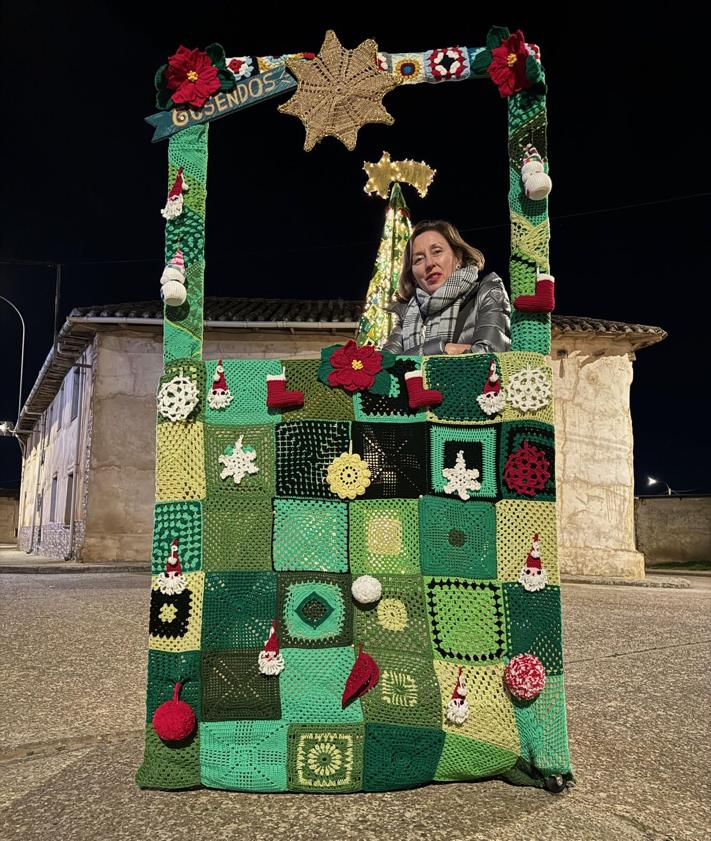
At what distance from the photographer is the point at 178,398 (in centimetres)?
191

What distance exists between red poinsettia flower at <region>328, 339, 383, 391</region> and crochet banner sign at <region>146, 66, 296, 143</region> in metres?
0.90

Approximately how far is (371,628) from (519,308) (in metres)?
1.04

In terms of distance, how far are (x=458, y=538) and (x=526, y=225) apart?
3.30 ft

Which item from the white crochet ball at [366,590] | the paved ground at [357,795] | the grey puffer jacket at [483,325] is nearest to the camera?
the paved ground at [357,795]

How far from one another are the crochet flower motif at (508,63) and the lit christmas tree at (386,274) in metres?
1.12

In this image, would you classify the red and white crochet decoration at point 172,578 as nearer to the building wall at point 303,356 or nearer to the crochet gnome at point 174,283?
the crochet gnome at point 174,283

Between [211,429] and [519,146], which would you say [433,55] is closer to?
[519,146]

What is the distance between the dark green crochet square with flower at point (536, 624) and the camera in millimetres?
1782

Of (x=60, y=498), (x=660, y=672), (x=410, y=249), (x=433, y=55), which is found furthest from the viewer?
(x=60, y=498)

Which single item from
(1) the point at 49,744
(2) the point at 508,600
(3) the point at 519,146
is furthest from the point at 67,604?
(3) the point at 519,146

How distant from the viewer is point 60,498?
1413cm

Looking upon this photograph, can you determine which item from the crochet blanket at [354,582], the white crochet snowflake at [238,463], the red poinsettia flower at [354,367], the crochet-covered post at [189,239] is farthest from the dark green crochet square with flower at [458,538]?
the crochet-covered post at [189,239]

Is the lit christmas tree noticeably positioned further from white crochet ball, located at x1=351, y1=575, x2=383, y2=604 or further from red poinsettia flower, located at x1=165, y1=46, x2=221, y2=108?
white crochet ball, located at x1=351, y1=575, x2=383, y2=604

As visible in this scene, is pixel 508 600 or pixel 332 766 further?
pixel 508 600
